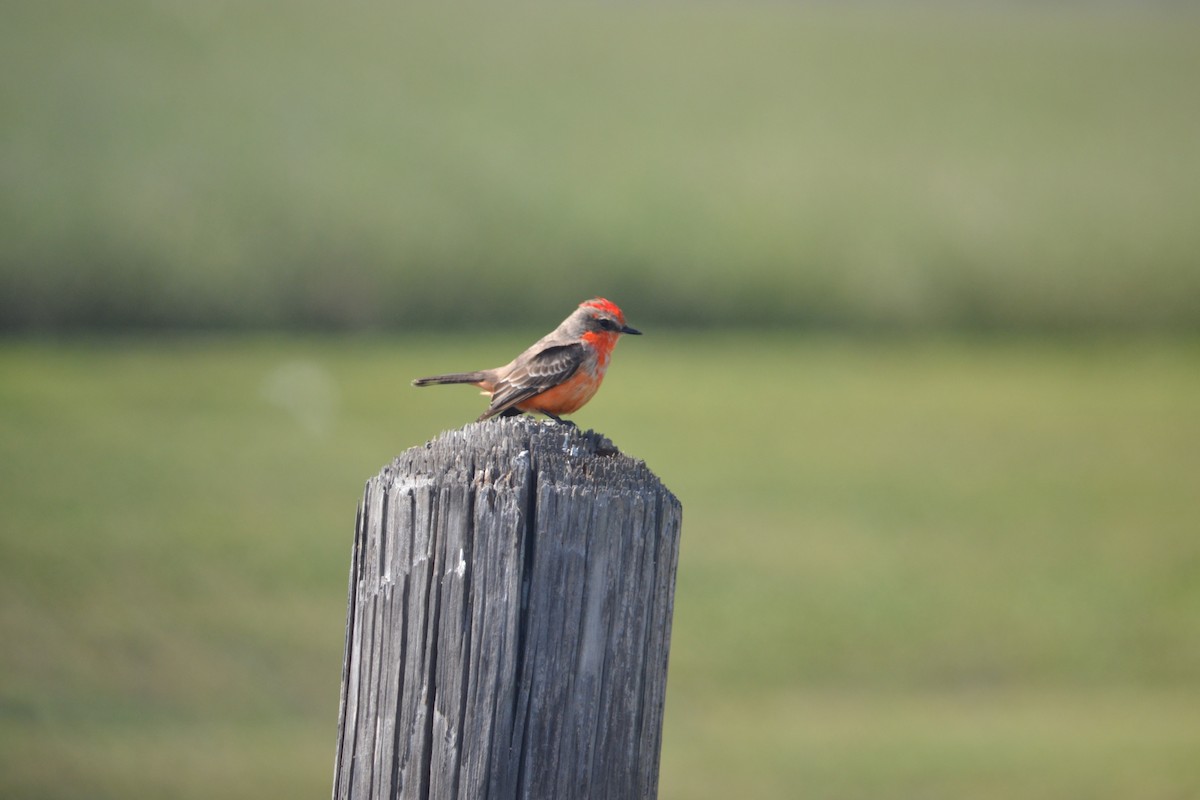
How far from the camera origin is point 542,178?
24750mm

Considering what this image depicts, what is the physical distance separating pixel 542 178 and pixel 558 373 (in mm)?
19303

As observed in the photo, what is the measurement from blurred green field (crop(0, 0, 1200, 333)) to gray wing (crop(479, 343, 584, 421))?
563 inches

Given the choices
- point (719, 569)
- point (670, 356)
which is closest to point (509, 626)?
point (719, 569)

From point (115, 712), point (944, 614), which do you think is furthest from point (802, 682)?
point (115, 712)

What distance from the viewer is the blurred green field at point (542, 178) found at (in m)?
20.5

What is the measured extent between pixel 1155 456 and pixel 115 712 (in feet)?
40.1

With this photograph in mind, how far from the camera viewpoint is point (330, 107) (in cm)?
2553

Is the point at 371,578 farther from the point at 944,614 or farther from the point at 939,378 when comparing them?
the point at 939,378

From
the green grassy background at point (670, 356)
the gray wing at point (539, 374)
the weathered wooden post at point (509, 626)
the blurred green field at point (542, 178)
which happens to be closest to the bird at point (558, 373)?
the gray wing at point (539, 374)

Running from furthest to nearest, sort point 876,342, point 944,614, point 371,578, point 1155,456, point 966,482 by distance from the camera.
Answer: point 876,342
point 1155,456
point 966,482
point 944,614
point 371,578

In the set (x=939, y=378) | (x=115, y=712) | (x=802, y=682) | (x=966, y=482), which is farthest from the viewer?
(x=939, y=378)

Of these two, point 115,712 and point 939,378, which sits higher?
point 939,378

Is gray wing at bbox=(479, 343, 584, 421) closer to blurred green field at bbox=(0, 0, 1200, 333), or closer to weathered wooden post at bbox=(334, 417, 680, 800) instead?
weathered wooden post at bbox=(334, 417, 680, 800)

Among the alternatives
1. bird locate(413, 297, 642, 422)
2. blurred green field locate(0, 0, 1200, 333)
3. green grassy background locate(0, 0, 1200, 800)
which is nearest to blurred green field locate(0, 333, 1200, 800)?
green grassy background locate(0, 0, 1200, 800)
